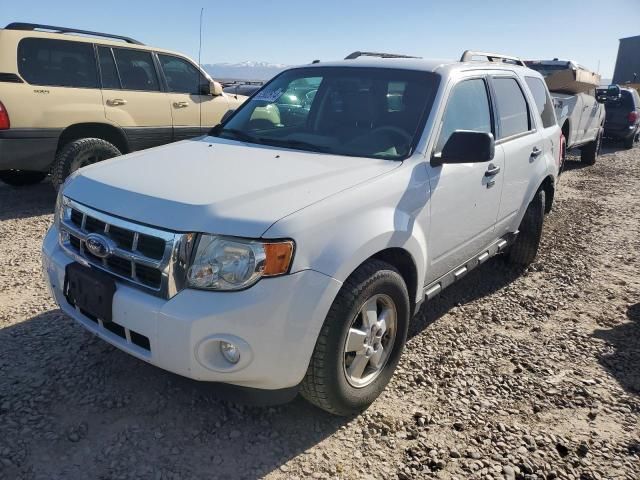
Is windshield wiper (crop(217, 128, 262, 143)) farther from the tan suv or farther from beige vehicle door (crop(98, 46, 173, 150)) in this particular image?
beige vehicle door (crop(98, 46, 173, 150))

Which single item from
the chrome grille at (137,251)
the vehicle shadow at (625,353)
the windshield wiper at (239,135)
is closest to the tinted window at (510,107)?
the vehicle shadow at (625,353)

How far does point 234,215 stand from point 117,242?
2.00 feet

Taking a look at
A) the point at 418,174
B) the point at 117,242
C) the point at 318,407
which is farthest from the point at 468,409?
the point at 117,242

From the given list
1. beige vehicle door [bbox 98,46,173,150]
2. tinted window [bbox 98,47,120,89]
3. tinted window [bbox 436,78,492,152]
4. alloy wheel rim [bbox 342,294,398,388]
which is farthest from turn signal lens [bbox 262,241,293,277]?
tinted window [bbox 98,47,120,89]

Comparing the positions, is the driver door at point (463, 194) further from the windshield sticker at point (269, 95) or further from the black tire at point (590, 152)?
the black tire at point (590, 152)

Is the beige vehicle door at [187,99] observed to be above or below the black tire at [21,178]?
above

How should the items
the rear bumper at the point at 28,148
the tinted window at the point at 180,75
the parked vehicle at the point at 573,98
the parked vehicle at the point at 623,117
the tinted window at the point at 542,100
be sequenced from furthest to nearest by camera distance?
the parked vehicle at the point at 623,117 → the parked vehicle at the point at 573,98 → the tinted window at the point at 180,75 → the rear bumper at the point at 28,148 → the tinted window at the point at 542,100

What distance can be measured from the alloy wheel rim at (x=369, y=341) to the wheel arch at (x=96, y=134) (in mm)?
4751

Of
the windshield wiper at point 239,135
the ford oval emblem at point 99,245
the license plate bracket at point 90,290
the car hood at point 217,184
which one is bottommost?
the license plate bracket at point 90,290

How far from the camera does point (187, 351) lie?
2.20 metres

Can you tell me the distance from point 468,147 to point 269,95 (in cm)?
169

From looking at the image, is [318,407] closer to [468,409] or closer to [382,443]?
[382,443]

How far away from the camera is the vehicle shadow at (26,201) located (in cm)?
603

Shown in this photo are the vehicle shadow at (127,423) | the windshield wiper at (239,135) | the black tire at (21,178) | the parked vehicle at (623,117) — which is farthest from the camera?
the parked vehicle at (623,117)
